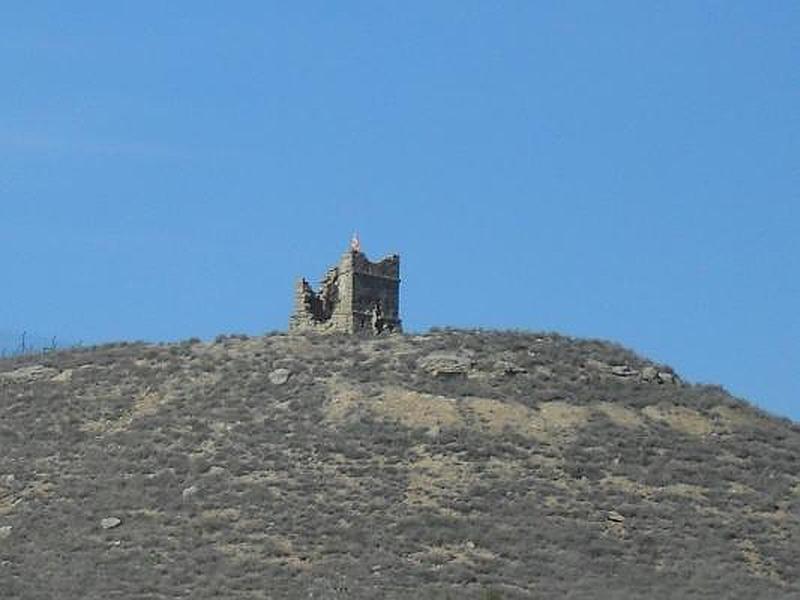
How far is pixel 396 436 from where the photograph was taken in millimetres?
38750

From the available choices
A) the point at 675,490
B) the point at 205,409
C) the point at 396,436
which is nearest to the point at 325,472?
the point at 396,436

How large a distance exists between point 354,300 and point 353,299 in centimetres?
5

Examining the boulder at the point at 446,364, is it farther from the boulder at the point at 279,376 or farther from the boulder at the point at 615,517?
the boulder at the point at 615,517

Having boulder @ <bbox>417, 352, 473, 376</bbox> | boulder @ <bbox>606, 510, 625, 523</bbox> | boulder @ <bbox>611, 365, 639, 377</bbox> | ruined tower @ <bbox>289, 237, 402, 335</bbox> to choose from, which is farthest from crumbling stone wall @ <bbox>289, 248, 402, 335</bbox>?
boulder @ <bbox>606, 510, 625, 523</bbox>

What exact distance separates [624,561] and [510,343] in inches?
463

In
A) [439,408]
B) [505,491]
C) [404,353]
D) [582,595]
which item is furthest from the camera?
[404,353]

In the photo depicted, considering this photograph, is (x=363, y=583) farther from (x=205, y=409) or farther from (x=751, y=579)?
(x=205, y=409)

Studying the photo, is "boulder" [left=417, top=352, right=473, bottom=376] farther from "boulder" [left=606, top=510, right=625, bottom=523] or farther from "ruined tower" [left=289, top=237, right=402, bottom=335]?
"boulder" [left=606, top=510, right=625, bottom=523]

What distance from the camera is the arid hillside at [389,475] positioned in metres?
33.0

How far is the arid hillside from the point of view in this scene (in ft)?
108

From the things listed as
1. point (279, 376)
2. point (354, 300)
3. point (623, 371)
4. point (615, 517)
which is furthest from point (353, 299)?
point (615, 517)

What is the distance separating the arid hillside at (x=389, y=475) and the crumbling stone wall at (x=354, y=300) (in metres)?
1.38

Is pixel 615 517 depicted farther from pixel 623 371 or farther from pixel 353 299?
pixel 353 299

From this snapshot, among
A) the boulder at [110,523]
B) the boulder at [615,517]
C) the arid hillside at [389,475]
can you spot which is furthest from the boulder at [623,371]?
the boulder at [110,523]
